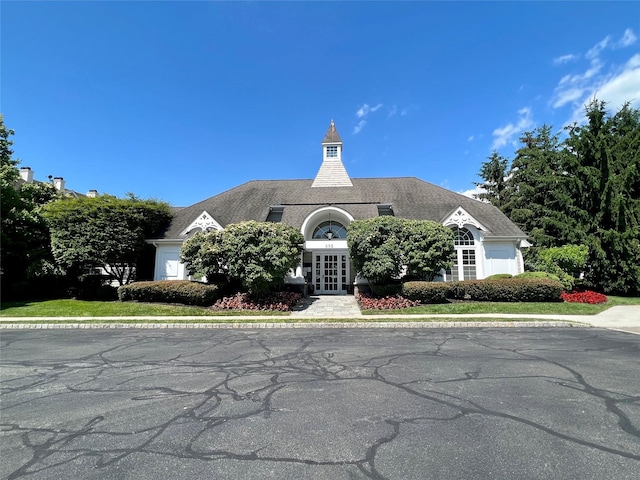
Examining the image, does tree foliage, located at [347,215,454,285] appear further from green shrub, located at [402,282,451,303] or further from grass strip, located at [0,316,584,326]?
grass strip, located at [0,316,584,326]

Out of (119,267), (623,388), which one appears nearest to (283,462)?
(623,388)

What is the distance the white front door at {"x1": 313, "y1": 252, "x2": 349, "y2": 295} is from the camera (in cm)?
2206

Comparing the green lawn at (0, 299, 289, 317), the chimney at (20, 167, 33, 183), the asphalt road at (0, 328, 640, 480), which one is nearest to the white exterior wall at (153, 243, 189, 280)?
the green lawn at (0, 299, 289, 317)

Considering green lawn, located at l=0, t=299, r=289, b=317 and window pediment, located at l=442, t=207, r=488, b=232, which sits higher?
window pediment, located at l=442, t=207, r=488, b=232

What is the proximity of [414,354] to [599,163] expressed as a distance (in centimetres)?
2272

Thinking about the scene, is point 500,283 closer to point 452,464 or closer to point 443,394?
point 443,394

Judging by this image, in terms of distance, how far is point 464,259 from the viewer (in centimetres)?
2069

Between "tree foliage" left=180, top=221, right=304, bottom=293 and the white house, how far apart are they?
4.45 meters

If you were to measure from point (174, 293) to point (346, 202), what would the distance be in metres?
13.0

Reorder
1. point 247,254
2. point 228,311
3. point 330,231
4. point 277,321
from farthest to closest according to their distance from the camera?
1. point 330,231
2. point 247,254
3. point 228,311
4. point 277,321

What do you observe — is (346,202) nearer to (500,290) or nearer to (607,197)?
(500,290)

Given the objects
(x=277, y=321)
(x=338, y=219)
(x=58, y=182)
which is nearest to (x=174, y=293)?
(x=277, y=321)

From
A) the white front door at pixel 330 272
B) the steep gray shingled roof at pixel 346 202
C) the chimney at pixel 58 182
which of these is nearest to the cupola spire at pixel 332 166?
the steep gray shingled roof at pixel 346 202

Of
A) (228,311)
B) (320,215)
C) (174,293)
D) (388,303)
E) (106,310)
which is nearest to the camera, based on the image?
(228,311)
